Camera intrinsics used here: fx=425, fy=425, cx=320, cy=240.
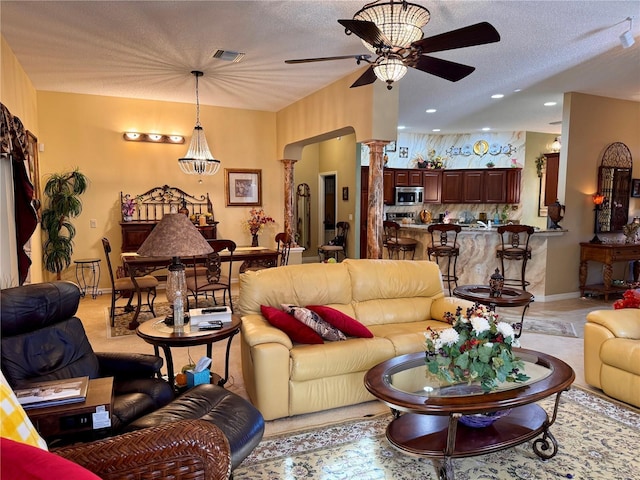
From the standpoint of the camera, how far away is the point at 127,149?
6.81m

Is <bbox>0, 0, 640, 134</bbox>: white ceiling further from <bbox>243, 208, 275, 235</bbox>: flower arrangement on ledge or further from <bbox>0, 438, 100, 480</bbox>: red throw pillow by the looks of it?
<bbox>0, 438, 100, 480</bbox>: red throw pillow

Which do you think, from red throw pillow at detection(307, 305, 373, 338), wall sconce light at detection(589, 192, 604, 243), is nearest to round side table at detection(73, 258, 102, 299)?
red throw pillow at detection(307, 305, 373, 338)

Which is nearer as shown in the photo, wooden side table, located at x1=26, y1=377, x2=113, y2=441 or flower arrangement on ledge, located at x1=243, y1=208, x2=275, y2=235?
wooden side table, located at x1=26, y1=377, x2=113, y2=441

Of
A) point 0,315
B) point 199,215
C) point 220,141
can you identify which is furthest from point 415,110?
point 0,315

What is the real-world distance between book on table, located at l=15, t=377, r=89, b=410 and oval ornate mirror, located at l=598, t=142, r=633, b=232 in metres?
7.21

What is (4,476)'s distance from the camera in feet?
2.70

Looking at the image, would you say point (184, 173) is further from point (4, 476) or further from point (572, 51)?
point (4, 476)

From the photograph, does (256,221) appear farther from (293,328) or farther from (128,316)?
(293,328)

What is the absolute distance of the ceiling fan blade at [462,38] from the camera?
8.41 ft

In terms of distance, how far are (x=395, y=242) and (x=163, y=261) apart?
12.5ft

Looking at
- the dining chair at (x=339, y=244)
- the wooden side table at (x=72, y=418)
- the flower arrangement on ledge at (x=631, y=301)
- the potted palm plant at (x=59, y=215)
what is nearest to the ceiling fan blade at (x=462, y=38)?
the flower arrangement on ledge at (x=631, y=301)

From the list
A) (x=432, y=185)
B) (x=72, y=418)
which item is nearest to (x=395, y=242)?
(x=432, y=185)

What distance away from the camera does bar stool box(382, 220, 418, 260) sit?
23.3 feet

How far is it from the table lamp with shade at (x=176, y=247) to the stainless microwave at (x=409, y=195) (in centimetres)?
701
